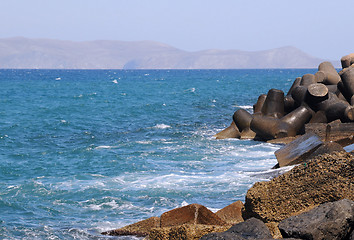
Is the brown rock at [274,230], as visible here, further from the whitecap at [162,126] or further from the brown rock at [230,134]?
the whitecap at [162,126]

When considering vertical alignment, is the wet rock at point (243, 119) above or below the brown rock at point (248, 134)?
above

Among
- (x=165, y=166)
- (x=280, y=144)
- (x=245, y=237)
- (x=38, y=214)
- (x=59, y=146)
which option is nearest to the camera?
(x=245, y=237)

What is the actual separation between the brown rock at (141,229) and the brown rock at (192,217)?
1.99 feet

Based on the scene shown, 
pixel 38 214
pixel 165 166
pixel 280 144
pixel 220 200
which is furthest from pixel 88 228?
pixel 280 144

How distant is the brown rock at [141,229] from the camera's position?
8836mm

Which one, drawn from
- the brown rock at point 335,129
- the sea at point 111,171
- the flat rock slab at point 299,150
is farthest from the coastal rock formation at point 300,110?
the flat rock slab at point 299,150

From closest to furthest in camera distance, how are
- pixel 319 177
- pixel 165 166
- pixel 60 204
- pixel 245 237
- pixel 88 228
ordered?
1. pixel 245 237
2. pixel 319 177
3. pixel 88 228
4. pixel 60 204
5. pixel 165 166

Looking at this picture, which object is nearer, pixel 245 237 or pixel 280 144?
pixel 245 237

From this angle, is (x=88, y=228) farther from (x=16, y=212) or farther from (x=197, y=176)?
(x=197, y=176)

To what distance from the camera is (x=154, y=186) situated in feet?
44.9

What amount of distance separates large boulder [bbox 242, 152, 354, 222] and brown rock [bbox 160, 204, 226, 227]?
81 centimetres

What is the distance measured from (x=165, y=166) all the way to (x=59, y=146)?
6.72 meters

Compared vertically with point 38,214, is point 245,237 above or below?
above

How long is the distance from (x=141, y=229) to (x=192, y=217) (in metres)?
1.28
